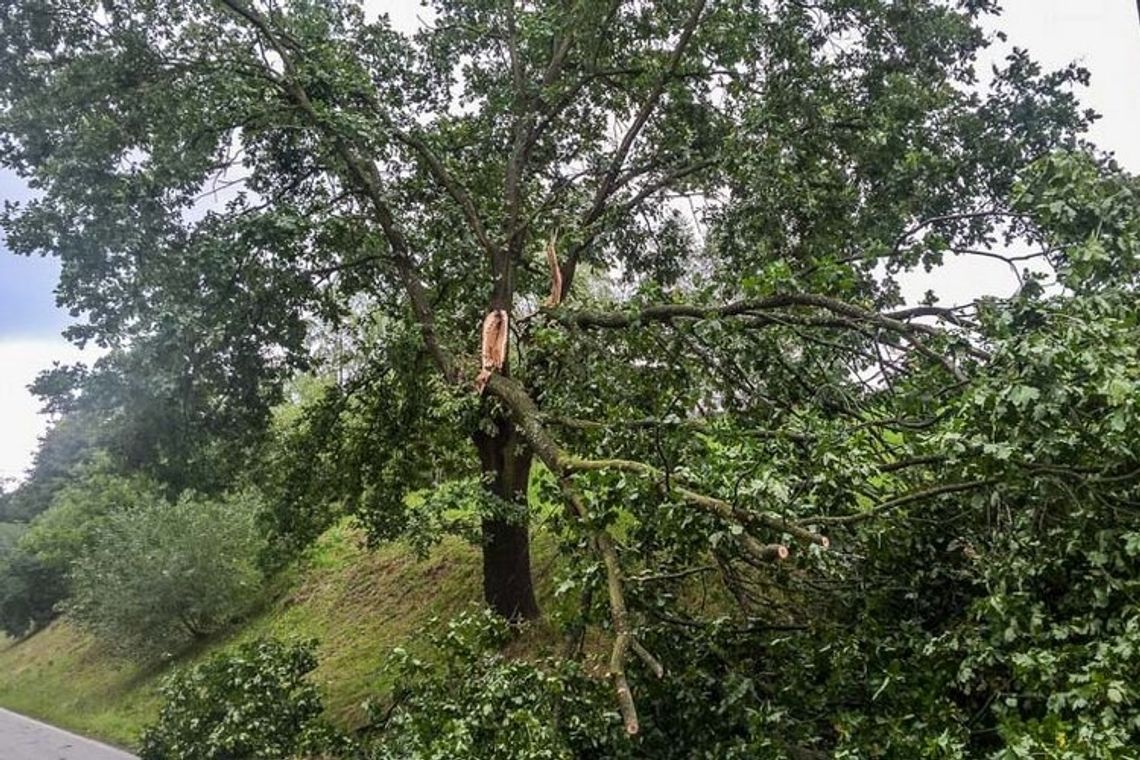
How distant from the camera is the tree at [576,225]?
4051 mm

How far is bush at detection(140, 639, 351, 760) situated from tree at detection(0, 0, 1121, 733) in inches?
63.8

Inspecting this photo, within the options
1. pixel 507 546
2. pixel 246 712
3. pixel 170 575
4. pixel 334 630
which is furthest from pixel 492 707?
pixel 170 575

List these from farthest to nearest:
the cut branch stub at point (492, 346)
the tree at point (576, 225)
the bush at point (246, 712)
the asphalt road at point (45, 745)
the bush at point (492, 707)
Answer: the asphalt road at point (45, 745)
the bush at point (246, 712)
the cut branch stub at point (492, 346)
the tree at point (576, 225)
the bush at point (492, 707)

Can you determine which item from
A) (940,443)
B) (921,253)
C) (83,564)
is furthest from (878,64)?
(83,564)

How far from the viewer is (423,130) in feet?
23.1

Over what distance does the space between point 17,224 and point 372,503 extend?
3.60m

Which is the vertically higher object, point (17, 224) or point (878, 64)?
point (878, 64)

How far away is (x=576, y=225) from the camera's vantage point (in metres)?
7.00

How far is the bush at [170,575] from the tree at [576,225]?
747cm

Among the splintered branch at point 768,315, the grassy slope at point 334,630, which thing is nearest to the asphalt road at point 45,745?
the grassy slope at point 334,630

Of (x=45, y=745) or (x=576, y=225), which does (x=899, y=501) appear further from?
(x=45, y=745)

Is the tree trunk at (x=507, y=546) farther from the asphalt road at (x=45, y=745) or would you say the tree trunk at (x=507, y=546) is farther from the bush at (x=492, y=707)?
the asphalt road at (x=45, y=745)

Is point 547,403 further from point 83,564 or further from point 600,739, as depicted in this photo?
point 83,564

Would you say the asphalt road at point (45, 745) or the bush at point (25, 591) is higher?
the bush at point (25, 591)
